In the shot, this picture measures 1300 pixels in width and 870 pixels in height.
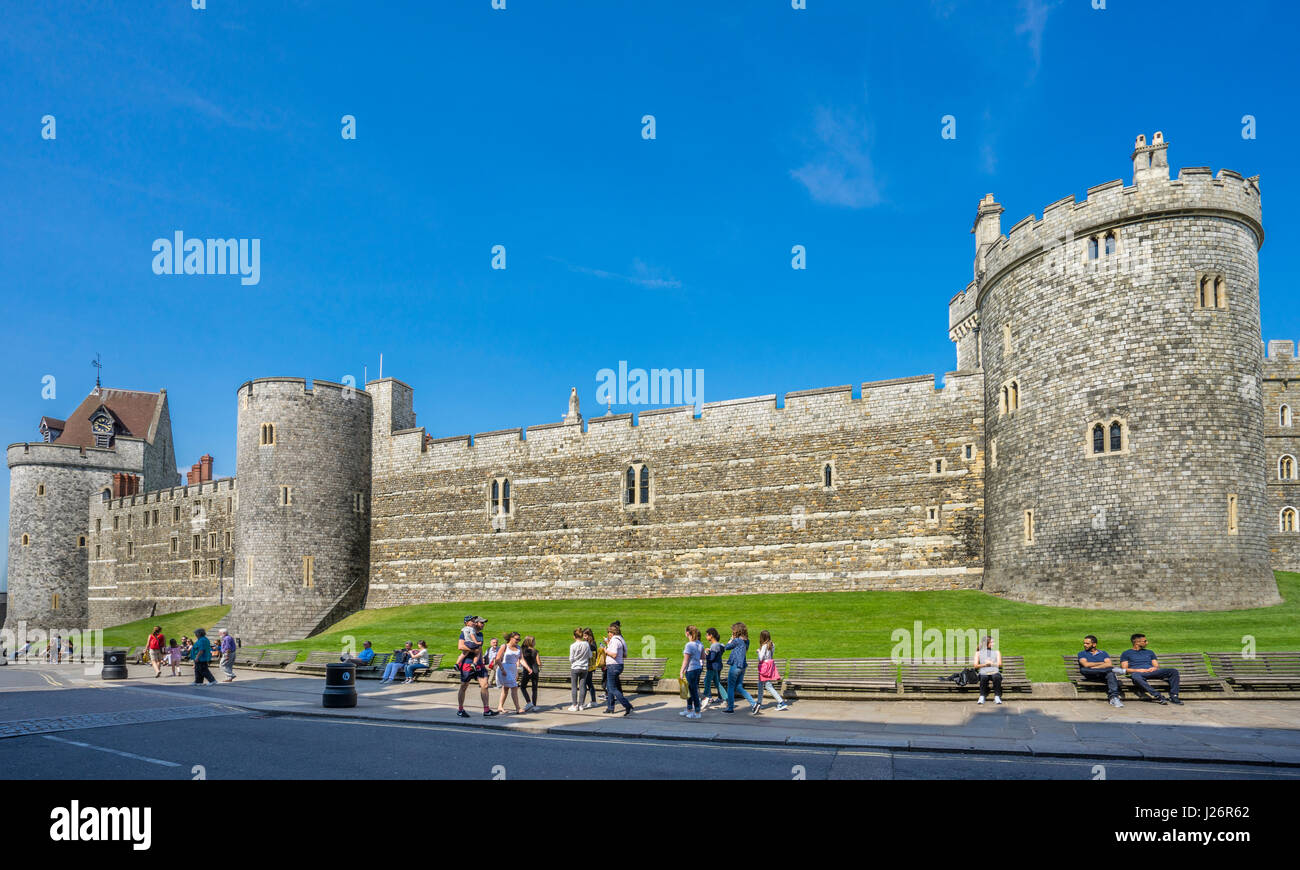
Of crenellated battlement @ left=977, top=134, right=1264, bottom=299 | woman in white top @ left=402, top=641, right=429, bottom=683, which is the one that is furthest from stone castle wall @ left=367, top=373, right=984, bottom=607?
woman in white top @ left=402, top=641, right=429, bottom=683

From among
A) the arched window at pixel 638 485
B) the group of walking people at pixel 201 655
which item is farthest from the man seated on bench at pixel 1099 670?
the arched window at pixel 638 485

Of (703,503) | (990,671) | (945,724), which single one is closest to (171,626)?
(703,503)

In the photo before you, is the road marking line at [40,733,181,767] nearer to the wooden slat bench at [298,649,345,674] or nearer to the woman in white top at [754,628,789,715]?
the woman in white top at [754,628,789,715]

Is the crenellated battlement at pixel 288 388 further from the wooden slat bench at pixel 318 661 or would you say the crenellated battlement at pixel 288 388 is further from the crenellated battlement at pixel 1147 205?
the crenellated battlement at pixel 1147 205

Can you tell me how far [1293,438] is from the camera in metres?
33.1

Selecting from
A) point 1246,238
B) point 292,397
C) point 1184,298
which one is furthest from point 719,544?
point 292,397

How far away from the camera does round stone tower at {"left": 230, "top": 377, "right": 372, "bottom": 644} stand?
35906mm

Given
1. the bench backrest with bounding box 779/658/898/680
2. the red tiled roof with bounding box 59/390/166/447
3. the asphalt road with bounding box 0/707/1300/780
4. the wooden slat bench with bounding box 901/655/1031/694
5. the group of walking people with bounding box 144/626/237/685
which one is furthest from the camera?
the red tiled roof with bounding box 59/390/166/447

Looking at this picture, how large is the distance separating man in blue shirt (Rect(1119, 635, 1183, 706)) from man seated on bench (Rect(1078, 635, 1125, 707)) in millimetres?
327

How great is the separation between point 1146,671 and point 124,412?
67.1 m

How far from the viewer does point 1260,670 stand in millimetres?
14023

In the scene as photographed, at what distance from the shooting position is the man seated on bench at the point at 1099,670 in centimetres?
1367

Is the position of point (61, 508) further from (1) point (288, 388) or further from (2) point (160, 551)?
(1) point (288, 388)
